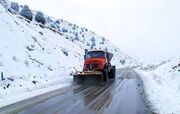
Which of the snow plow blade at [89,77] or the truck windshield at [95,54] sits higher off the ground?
the truck windshield at [95,54]

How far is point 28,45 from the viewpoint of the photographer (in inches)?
1293

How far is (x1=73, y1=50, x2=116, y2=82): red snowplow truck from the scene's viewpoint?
21.9 meters

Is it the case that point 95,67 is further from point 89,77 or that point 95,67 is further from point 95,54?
point 89,77

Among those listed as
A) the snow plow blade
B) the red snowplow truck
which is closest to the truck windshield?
the red snowplow truck

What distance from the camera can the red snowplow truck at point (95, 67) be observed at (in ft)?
71.8

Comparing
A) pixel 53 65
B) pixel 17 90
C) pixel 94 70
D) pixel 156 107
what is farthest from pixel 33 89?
pixel 53 65

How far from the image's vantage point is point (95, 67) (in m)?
23.2

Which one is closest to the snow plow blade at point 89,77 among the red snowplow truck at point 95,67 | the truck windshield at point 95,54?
the red snowplow truck at point 95,67

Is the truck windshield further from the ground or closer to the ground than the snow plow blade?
further from the ground

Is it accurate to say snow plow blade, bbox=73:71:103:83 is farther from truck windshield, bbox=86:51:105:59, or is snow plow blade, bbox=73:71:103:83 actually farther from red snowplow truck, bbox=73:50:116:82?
truck windshield, bbox=86:51:105:59

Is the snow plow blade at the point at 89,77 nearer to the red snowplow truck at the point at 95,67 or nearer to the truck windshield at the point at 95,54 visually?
the red snowplow truck at the point at 95,67

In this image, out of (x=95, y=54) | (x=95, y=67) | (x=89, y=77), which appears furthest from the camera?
(x=95, y=54)

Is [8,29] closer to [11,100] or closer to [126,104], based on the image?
[11,100]

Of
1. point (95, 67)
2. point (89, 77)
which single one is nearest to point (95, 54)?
point (95, 67)
